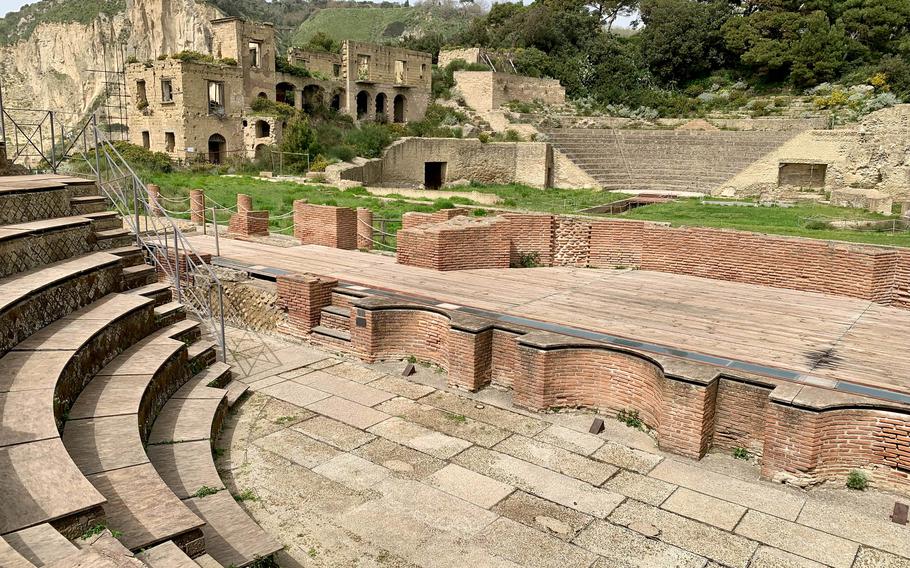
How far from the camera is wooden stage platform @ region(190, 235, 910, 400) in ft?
24.9

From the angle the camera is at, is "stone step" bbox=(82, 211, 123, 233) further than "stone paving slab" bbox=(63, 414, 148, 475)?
Yes

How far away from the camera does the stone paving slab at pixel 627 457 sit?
21.2ft

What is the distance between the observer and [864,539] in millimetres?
5305

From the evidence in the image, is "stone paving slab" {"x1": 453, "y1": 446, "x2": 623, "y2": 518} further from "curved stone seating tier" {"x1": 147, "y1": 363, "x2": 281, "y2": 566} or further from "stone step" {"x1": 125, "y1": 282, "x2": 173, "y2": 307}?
"stone step" {"x1": 125, "y1": 282, "x2": 173, "y2": 307}

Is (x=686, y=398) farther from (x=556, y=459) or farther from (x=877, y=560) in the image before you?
(x=877, y=560)

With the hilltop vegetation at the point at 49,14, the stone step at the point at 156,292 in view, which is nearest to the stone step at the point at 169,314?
the stone step at the point at 156,292

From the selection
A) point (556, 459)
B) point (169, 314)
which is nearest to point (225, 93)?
point (169, 314)

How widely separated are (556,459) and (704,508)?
1.38m

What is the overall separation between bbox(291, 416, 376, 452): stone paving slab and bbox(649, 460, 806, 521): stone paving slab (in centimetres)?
276

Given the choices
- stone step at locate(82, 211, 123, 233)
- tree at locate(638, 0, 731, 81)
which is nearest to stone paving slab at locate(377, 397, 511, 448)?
stone step at locate(82, 211, 123, 233)

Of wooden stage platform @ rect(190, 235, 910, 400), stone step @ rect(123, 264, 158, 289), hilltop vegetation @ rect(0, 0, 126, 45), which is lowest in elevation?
wooden stage platform @ rect(190, 235, 910, 400)

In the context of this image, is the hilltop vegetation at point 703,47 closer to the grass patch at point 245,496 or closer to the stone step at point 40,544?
the grass patch at point 245,496

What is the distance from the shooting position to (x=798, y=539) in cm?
527

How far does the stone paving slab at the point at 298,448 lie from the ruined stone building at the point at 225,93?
32364 millimetres
